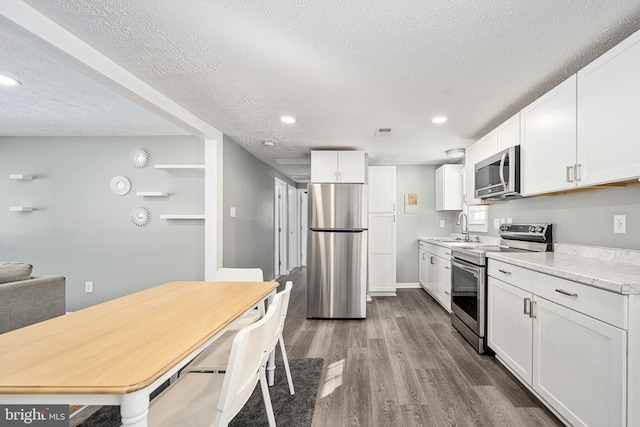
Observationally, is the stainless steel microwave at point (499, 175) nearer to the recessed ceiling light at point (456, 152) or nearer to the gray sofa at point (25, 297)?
the recessed ceiling light at point (456, 152)

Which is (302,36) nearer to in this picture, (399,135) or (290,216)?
(399,135)

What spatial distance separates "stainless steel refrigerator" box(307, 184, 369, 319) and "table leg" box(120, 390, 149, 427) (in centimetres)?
287

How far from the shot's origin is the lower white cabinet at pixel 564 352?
1.27m

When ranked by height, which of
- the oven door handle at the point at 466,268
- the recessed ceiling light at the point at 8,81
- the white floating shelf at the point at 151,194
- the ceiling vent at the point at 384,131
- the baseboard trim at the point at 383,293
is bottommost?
the baseboard trim at the point at 383,293

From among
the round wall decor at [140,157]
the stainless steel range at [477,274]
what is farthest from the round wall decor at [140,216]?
the stainless steel range at [477,274]

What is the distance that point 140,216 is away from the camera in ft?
11.8

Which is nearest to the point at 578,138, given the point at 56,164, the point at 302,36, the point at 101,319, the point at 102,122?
Answer: the point at 302,36

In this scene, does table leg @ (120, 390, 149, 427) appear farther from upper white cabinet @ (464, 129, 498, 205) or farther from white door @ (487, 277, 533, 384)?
upper white cabinet @ (464, 129, 498, 205)

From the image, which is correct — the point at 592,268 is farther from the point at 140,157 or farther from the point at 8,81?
the point at 140,157

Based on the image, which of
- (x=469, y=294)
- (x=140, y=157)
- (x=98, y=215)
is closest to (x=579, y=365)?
(x=469, y=294)

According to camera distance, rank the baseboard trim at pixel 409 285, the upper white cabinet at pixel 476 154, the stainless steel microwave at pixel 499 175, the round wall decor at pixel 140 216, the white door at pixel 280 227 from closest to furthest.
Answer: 1. the stainless steel microwave at pixel 499 175
2. the upper white cabinet at pixel 476 154
3. the round wall decor at pixel 140 216
4. the baseboard trim at pixel 409 285
5. the white door at pixel 280 227

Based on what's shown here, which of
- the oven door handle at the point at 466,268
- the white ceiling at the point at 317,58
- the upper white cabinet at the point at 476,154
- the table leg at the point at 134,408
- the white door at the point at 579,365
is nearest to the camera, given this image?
the table leg at the point at 134,408

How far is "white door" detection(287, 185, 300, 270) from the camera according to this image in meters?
6.81

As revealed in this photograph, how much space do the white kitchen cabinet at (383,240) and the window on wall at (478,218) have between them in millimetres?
1101
